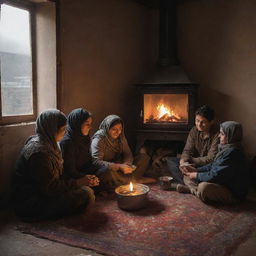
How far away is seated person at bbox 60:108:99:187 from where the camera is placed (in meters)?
3.39

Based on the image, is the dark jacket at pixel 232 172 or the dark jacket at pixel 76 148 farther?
the dark jacket at pixel 76 148

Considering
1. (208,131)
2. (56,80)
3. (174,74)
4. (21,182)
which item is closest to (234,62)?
(174,74)

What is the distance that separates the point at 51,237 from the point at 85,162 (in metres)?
1.20

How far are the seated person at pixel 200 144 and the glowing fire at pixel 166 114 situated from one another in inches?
20.0

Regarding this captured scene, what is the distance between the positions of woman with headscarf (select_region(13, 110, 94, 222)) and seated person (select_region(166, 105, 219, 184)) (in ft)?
4.70

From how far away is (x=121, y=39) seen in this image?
4781mm

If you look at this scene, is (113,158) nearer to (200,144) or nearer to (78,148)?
(78,148)

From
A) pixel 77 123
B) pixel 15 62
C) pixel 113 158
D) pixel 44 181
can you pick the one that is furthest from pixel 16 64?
pixel 113 158

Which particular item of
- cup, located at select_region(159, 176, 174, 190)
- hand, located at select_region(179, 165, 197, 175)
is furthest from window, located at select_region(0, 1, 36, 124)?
hand, located at select_region(179, 165, 197, 175)

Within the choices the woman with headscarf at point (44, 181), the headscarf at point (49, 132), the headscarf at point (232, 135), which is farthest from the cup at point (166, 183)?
the headscarf at point (49, 132)

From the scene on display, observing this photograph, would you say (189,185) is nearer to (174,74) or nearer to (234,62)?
(174,74)

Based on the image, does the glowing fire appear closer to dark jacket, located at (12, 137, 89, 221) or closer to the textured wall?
the textured wall

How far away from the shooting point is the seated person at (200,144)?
3.87 m

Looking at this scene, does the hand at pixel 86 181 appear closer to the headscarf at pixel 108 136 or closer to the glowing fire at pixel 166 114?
the headscarf at pixel 108 136
